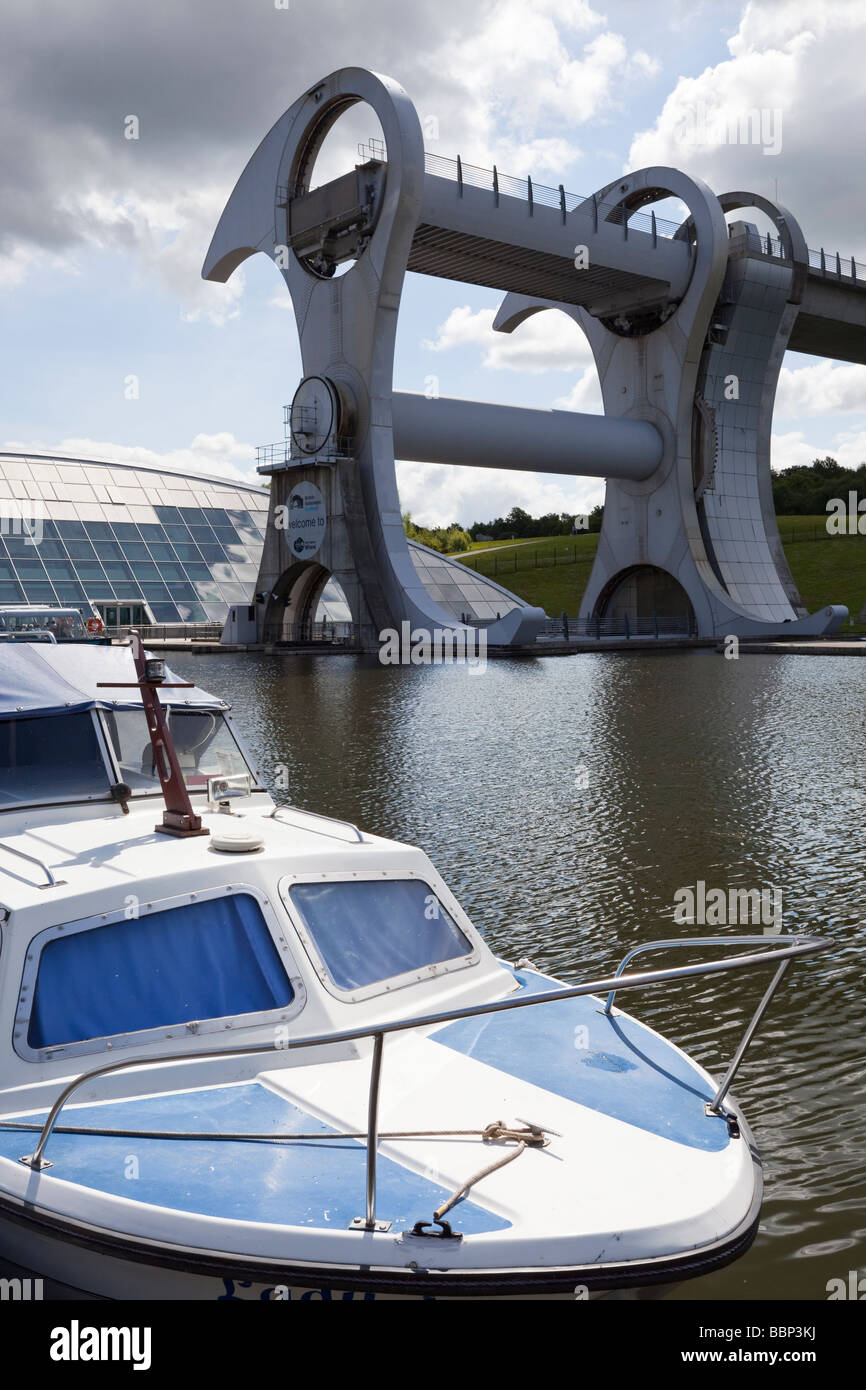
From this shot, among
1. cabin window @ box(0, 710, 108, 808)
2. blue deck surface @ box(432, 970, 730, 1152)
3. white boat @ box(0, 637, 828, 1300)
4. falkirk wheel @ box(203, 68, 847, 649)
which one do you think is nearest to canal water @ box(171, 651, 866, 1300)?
blue deck surface @ box(432, 970, 730, 1152)

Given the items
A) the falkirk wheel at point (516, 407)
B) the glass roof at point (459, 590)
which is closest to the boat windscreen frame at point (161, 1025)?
the falkirk wheel at point (516, 407)

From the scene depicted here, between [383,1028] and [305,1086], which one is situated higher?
[383,1028]

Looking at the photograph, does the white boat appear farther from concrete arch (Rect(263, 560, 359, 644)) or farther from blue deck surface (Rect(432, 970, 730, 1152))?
concrete arch (Rect(263, 560, 359, 644))

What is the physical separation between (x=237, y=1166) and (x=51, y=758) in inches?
164

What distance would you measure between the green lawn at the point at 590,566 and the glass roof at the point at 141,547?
2861 centimetres

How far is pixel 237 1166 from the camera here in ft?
16.1

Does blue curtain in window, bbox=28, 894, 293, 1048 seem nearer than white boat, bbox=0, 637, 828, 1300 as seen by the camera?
No

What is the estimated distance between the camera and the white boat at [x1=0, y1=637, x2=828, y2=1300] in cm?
439

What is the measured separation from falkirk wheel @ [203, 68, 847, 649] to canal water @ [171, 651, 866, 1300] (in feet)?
47.3

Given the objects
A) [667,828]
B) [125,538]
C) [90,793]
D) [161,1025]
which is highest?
[125,538]

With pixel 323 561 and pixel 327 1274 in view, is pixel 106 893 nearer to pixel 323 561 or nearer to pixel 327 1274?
pixel 327 1274

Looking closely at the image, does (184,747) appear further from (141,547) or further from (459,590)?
(141,547)

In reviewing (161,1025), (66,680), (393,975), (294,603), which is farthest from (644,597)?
(161,1025)

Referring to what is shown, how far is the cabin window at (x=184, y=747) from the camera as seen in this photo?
8.29m
